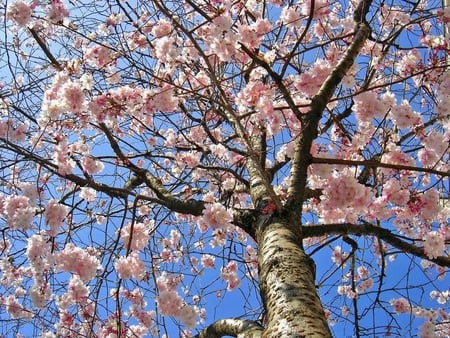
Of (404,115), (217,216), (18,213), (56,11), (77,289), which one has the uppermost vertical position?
(56,11)

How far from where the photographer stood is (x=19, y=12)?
312 centimetres

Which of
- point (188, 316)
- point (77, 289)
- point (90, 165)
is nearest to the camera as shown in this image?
point (77, 289)

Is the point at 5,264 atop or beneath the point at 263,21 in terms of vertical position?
beneath

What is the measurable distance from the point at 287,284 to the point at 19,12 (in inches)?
98.0

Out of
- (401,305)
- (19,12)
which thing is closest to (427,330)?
(401,305)

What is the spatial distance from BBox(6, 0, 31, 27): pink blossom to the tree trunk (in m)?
2.09

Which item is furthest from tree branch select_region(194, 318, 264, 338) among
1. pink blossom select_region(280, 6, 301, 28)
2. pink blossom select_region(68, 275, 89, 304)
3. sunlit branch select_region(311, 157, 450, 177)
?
pink blossom select_region(280, 6, 301, 28)

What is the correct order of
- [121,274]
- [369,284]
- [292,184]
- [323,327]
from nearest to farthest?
[323,327] < [292,184] < [121,274] < [369,284]

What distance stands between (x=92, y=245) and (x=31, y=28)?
1698 mm

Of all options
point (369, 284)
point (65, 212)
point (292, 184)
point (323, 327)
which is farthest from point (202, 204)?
point (369, 284)

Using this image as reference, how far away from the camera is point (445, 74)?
2.88 meters

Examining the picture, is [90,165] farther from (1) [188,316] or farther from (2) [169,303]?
(1) [188,316]

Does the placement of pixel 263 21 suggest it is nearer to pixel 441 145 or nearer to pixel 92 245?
pixel 441 145

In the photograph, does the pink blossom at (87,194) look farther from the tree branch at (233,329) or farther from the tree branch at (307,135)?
the tree branch at (307,135)
